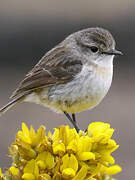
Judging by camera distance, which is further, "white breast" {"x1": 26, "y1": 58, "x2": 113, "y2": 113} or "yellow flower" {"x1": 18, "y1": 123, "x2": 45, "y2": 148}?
"white breast" {"x1": 26, "y1": 58, "x2": 113, "y2": 113}

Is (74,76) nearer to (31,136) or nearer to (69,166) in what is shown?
(31,136)

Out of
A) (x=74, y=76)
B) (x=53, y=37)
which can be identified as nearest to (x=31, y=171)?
(x=74, y=76)

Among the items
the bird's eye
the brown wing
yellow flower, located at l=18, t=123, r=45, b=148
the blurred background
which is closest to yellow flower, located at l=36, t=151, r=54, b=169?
yellow flower, located at l=18, t=123, r=45, b=148

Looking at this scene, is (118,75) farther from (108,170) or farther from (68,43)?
(108,170)

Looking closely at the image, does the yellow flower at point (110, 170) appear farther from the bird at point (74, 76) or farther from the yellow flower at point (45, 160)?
the bird at point (74, 76)

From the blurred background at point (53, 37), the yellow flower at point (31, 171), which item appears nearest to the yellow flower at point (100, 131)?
the yellow flower at point (31, 171)

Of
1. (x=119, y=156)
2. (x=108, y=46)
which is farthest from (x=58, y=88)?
(x=119, y=156)

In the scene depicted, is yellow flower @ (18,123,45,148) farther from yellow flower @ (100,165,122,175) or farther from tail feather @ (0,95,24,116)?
tail feather @ (0,95,24,116)
